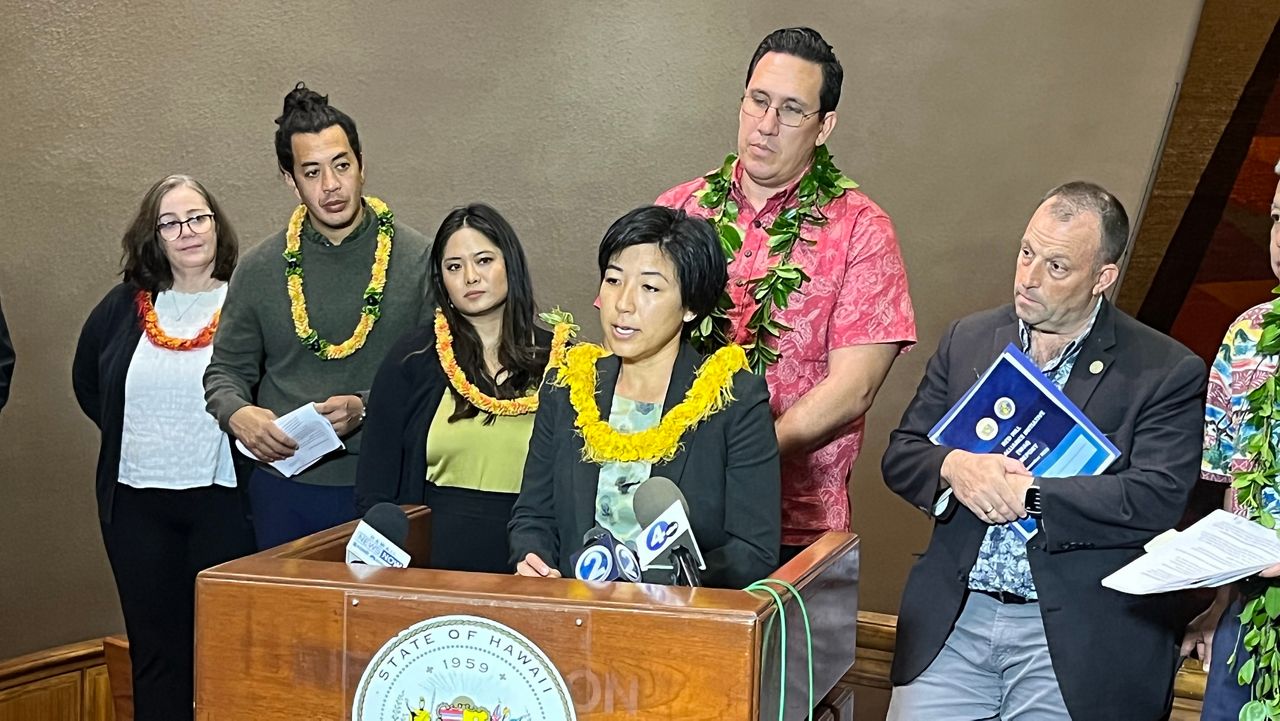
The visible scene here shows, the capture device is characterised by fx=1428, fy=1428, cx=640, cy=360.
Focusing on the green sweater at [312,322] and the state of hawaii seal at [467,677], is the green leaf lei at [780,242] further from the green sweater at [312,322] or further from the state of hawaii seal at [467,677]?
the state of hawaii seal at [467,677]

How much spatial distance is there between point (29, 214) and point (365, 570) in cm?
331

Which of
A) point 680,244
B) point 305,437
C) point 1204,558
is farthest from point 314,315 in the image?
point 1204,558

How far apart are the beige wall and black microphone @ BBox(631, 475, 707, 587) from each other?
309cm

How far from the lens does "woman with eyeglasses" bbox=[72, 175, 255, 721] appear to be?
372 centimetres

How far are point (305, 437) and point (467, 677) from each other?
174cm

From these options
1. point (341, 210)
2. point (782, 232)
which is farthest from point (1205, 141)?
point (341, 210)

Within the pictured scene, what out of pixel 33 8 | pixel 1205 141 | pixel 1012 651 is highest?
pixel 33 8

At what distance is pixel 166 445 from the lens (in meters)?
3.74

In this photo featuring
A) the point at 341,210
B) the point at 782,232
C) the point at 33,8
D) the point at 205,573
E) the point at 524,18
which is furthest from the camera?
the point at 524,18

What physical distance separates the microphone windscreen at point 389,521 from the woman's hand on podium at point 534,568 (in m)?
0.20

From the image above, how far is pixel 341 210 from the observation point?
3.47m

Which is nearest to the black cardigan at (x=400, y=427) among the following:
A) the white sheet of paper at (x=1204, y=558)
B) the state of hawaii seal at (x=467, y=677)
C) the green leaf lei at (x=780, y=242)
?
the green leaf lei at (x=780, y=242)

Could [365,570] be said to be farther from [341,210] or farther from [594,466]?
[341,210]

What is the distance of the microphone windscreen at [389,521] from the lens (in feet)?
7.22
